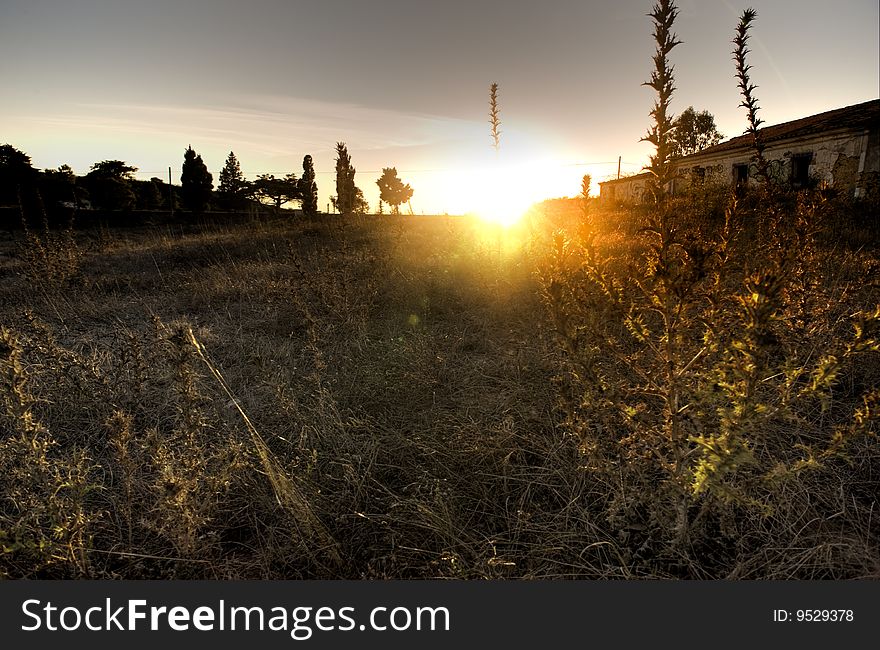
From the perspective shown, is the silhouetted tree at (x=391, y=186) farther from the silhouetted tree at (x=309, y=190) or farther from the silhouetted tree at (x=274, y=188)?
the silhouetted tree at (x=309, y=190)

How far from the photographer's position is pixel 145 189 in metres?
24.2

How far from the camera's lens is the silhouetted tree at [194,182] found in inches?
1016

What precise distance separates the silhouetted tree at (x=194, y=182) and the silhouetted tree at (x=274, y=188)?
659 cm

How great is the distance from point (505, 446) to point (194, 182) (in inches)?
1170

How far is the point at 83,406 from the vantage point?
3.17 m

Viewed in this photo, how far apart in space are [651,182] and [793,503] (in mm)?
1640

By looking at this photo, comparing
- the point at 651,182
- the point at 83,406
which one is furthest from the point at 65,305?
the point at 651,182

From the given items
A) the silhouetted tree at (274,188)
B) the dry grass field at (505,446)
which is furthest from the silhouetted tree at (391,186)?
the dry grass field at (505,446)

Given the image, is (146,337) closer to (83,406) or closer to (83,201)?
(83,406)

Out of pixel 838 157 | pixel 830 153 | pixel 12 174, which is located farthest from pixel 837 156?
pixel 12 174

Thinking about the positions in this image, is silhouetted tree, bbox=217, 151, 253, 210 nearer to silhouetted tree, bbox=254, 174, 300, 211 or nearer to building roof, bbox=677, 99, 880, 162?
silhouetted tree, bbox=254, 174, 300, 211

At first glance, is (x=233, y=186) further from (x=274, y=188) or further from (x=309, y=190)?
(x=309, y=190)

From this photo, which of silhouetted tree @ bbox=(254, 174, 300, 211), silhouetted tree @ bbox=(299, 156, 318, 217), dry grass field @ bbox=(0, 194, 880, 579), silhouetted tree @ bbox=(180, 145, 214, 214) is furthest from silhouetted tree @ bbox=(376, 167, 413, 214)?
dry grass field @ bbox=(0, 194, 880, 579)

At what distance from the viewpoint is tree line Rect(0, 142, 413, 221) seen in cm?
1728
